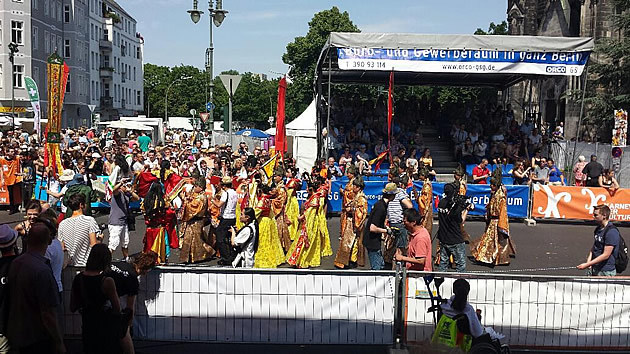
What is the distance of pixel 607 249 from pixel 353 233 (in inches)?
177

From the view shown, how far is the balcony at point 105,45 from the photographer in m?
77.8

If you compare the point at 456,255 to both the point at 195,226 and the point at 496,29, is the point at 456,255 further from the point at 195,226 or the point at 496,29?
the point at 496,29

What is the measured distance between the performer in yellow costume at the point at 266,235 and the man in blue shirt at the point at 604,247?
4.80 metres

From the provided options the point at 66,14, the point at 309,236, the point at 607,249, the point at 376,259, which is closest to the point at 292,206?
the point at 309,236

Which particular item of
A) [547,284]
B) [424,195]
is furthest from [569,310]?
[424,195]

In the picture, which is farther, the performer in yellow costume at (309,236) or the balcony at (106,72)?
the balcony at (106,72)

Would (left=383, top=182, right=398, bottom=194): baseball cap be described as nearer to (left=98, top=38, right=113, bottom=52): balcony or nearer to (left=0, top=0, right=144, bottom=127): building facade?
(left=0, top=0, right=144, bottom=127): building facade

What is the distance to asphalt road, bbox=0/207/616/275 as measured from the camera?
39.2 feet

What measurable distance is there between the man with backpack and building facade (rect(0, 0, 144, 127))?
41086 mm

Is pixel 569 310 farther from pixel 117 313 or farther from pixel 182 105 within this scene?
pixel 182 105

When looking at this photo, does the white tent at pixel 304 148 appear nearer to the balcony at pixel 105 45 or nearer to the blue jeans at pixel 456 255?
the blue jeans at pixel 456 255

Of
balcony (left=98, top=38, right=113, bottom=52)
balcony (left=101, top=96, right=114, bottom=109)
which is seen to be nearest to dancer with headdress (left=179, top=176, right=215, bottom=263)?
balcony (left=101, top=96, right=114, bottom=109)

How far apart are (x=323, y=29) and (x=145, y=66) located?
64.0 meters

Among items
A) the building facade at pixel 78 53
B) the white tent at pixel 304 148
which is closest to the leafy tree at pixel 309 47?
the building facade at pixel 78 53
